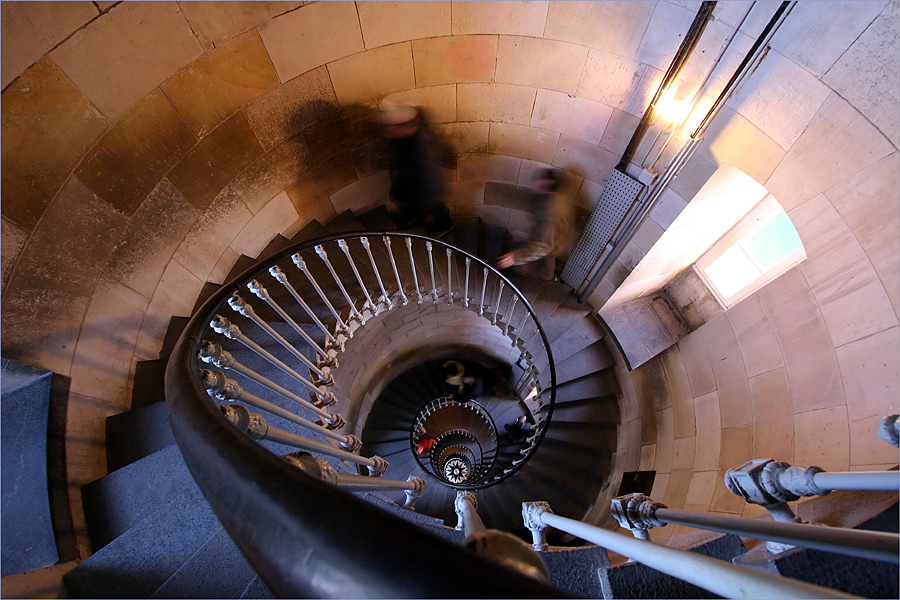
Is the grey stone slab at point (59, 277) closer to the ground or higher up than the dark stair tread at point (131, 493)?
higher up

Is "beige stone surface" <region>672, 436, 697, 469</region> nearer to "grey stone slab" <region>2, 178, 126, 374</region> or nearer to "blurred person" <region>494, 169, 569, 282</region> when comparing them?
A: "blurred person" <region>494, 169, 569, 282</region>

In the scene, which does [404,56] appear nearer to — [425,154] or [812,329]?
[425,154]

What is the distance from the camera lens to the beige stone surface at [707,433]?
3.79 m

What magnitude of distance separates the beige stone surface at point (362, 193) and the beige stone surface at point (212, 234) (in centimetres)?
102

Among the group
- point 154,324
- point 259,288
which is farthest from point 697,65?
point 154,324

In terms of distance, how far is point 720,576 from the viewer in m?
0.77

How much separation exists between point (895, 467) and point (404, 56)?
14.6ft

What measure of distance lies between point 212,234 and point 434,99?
2366 millimetres

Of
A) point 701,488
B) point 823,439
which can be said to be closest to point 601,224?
point 823,439

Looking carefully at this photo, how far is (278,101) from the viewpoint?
307 centimetres

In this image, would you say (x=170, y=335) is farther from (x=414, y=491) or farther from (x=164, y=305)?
(x=414, y=491)

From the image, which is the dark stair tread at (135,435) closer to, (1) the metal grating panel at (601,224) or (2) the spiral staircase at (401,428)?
(2) the spiral staircase at (401,428)

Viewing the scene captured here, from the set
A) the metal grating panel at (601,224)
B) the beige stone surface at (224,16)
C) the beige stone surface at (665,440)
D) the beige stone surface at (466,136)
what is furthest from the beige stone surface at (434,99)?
the beige stone surface at (665,440)

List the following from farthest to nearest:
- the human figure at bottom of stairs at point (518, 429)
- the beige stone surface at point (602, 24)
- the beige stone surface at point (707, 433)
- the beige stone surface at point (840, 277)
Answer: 1. the human figure at bottom of stairs at point (518, 429)
2. the beige stone surface at point (707, 433)
3. the beige stone surface at point (602, 24)
4. the beige stone surface at point (840, 277)
